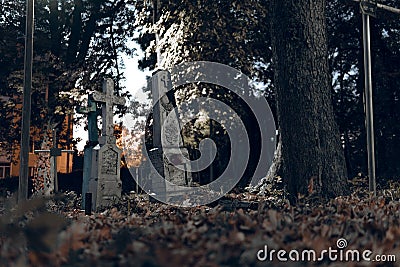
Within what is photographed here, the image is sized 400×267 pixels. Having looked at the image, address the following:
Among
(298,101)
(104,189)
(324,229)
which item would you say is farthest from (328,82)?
(104,189)

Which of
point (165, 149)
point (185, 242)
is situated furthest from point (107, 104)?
point (185, 242)

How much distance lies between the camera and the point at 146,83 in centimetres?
2589

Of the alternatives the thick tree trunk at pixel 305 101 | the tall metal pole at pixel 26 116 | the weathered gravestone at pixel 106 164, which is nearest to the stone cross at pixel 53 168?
the weathered gravestone at pixel 106 164

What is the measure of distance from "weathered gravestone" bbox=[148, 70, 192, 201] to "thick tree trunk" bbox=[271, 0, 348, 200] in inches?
306

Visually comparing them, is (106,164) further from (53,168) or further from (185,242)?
(185,242)

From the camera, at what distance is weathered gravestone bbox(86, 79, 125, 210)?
1389 centimetres

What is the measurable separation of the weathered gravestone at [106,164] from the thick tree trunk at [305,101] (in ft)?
23.2

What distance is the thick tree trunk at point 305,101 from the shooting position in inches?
297

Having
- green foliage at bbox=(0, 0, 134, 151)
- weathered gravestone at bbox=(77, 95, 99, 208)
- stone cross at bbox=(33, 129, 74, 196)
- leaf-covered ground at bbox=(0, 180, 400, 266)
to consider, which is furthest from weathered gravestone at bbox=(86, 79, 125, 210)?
leaf-covered ground at bbox=(0, 180, 400, 266)

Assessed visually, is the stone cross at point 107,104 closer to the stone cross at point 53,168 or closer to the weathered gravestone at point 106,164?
the weathered gravestone at point 106,164

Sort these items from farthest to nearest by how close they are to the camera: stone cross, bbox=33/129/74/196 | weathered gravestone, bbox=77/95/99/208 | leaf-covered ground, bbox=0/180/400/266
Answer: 1. stone cross, bbox=33/129/74/196
2. weathered gravestone, bbox=77/95/99/208
3. leaf-covered ground, bbox=0/180/400/266

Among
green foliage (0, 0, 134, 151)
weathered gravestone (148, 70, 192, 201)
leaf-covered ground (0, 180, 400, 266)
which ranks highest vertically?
green foliage (0, 0, 134, 151)

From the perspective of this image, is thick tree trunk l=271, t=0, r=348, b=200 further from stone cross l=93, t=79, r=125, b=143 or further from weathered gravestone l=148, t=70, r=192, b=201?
weathered gravestone l=148, t=70, r=192, b=201

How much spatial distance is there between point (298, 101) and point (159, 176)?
322 inches
